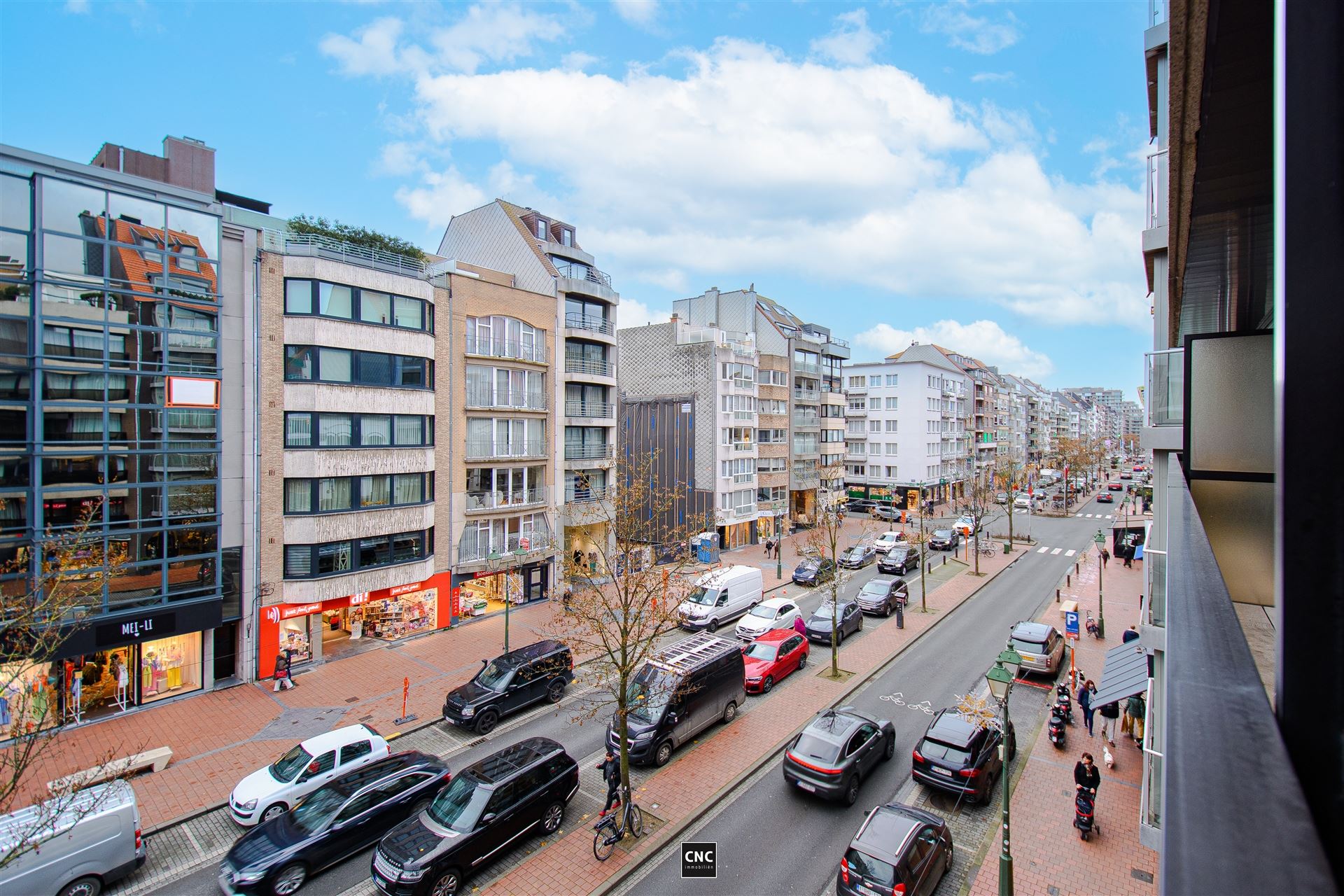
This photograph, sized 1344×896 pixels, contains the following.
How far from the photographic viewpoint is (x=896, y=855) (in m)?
11.4

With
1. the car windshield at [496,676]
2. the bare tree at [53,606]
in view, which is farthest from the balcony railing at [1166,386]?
the bare tree at [53,606]

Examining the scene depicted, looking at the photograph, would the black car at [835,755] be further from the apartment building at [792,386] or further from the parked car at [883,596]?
the apartment building at [792,386]

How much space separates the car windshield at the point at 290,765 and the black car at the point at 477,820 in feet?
11.2

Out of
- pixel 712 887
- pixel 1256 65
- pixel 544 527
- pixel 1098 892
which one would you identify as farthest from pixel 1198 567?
pixel 544 527

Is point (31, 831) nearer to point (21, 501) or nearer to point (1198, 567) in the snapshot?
point (21, 501)

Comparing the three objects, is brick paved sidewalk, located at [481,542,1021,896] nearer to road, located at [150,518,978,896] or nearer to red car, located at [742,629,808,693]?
road, located at [150,518,978,896]

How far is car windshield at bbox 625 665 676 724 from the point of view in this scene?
16.5 m

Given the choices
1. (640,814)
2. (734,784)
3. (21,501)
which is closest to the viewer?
(640,814)

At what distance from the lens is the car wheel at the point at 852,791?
15016mm

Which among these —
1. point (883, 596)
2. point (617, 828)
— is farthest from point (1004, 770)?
point (883, 596)

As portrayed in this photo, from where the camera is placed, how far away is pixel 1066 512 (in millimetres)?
69750

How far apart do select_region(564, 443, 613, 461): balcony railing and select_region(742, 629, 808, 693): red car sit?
14465 mm

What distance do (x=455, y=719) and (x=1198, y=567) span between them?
63.8 ft

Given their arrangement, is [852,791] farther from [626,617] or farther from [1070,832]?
[626,617]
